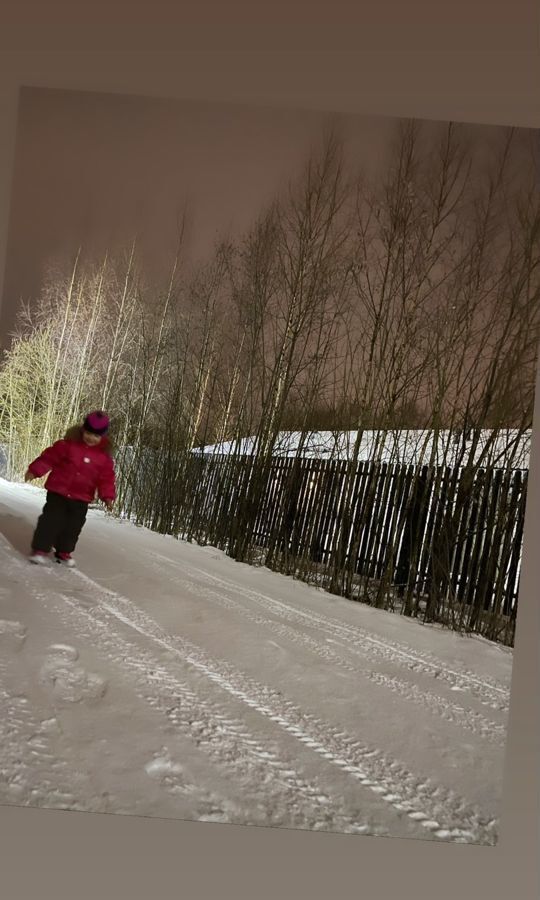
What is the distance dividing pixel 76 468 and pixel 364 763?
4.08 feet

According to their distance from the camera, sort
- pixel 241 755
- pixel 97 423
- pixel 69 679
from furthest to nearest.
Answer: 1. pixel 97 423
2. pixel 69 679
3. pixel 241 755

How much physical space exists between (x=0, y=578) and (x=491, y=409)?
1684 mm

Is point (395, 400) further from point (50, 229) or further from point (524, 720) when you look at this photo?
point (50, 229)

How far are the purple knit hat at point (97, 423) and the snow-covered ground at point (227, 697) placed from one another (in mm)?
269

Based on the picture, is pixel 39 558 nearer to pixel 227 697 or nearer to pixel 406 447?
pixel 227 697

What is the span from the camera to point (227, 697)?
2.21m

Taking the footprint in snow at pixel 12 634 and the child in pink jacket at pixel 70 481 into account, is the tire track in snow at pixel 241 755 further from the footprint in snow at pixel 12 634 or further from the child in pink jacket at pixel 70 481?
the child in pink jacket at pixel 70 481

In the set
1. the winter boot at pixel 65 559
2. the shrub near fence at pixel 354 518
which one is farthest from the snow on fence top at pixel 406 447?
the winter boot at pixel 65 559

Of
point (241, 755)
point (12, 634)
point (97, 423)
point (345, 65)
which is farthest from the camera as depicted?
point (345, 65)

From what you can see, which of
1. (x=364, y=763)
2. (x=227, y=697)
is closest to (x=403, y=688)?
(x=364, y=763)

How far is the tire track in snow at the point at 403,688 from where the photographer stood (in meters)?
2.29

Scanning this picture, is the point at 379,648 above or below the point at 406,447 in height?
below

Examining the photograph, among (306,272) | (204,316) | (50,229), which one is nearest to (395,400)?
(306,272)

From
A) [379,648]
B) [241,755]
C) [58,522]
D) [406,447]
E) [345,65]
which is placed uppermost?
[345,65]
